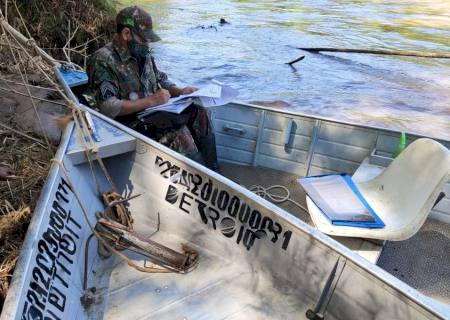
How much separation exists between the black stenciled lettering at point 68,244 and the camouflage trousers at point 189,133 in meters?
1.03

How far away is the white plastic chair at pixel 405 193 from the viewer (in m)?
2.16

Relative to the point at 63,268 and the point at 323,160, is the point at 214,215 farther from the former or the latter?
the point at 323,160

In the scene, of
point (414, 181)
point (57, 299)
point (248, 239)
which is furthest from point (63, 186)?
point (414, 181)

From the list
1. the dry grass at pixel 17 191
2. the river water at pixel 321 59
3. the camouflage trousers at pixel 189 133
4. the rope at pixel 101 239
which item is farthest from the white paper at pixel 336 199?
the river water at pixel 321 59

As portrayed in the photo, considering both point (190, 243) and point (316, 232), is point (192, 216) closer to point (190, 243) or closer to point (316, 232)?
point (190, 243)

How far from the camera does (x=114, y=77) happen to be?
2.69m

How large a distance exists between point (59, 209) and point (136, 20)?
4.46ft

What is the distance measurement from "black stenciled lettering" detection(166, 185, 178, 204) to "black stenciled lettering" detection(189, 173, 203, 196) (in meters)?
0.14

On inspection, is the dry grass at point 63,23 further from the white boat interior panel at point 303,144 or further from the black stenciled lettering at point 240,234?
the black stenciled lettering at point 240,234

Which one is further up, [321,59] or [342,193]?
[342,193]

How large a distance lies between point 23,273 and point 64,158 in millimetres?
865

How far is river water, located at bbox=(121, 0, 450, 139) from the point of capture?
24.5 ft

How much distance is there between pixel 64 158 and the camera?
2.25 meters

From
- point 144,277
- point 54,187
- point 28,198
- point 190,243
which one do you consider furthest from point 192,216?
point 28,198
